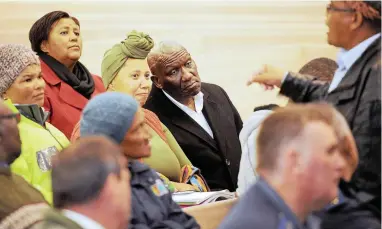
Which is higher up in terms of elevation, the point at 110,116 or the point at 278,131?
the point at 278,131

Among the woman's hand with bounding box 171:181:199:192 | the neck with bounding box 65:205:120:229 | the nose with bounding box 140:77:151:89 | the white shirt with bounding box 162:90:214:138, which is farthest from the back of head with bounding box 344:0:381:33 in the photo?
the nose with bounding box 140:77:151:89

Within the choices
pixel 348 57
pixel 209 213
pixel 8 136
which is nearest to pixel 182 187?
pixel 209 213

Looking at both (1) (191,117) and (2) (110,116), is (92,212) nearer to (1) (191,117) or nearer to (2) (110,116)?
(2) (110,116)

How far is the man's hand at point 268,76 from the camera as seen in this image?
8.97 feet

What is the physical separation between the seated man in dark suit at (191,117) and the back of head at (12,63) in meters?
0.68

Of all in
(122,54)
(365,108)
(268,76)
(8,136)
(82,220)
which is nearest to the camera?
(82,220)

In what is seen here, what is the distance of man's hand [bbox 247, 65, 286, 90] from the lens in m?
2.73

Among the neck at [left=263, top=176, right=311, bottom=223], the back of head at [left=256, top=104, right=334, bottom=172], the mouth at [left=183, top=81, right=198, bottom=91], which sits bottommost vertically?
the mouth at [left=183, top=81, right=198, bottom=91]

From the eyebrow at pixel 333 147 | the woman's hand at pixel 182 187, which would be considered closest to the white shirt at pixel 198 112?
the woman's hand at pixel 182 187

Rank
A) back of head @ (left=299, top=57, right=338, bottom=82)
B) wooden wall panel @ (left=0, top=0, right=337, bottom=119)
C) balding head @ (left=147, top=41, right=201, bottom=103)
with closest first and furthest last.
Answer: back of head @ (left=299, top=57, right=338, bottom=82)
balding head @ (left=147, top=41, right=201, bottom=103)
wooden wall panel @ (left=0, top=0, right=337, bottom=119)

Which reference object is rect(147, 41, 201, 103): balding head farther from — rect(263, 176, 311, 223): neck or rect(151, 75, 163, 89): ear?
rect(263, 176, 311, 223): neck

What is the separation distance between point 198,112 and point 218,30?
0.96 m

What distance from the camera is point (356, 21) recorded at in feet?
8.61

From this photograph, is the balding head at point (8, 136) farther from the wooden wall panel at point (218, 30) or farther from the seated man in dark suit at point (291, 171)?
the wooden wall panel at point (218, 30)
